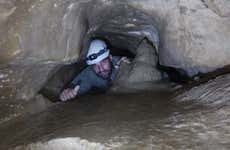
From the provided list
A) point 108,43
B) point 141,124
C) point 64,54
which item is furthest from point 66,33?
point 108,43

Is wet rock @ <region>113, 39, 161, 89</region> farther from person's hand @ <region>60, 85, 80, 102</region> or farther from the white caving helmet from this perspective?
person's hand @ <region>60, 85, 80, 102</region>

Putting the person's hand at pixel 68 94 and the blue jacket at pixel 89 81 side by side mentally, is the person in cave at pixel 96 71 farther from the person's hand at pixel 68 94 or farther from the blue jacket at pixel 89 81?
the person's hand at pixel 68 94

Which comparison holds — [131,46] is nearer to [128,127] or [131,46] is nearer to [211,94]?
[211,94]

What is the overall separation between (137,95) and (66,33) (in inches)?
39.5

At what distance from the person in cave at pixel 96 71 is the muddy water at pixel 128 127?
4.44 ft

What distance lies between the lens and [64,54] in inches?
152

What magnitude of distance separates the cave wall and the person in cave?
4.01ft

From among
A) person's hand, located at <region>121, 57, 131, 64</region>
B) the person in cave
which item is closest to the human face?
the person in cave

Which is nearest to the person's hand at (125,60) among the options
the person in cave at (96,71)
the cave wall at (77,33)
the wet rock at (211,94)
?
the person in cave at (96,71)

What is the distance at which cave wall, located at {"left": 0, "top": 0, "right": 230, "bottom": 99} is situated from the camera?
3531 millimetres

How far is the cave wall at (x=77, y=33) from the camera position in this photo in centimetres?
353

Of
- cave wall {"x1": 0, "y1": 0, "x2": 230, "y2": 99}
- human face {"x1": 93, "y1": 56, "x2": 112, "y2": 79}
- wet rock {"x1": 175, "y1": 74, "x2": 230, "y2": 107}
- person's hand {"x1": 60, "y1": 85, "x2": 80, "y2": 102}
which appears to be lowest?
person's hand {"x1": 60, "y1": 85, "x2": 80, "y2": 102}

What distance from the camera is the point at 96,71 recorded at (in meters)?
5.68

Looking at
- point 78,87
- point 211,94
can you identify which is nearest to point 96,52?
point 78,87
